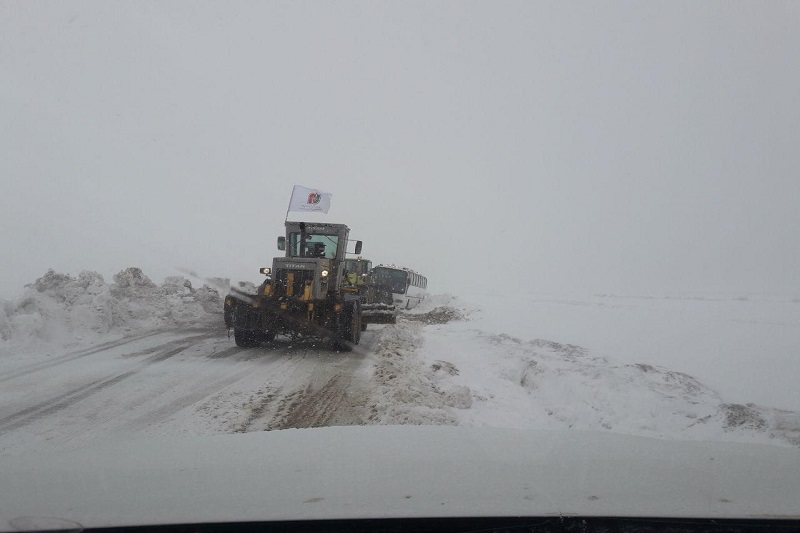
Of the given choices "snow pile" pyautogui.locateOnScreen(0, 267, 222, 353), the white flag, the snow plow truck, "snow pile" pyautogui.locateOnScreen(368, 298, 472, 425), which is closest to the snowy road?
"snow pile" pyautogui.locateOnScreen(368, 298, 472, 425)

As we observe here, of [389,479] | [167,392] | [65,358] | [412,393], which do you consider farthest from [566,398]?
→ [65,358]

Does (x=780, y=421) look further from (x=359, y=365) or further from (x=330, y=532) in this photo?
(x=359, y=365)

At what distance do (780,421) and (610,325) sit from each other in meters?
12.1

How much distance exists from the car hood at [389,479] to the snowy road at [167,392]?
5.55 ft

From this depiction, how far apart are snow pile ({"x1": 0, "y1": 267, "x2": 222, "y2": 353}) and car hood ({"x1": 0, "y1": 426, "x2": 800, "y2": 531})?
25.0ft

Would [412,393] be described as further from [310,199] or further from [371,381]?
[310,199]

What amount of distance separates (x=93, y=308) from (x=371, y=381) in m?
8.13

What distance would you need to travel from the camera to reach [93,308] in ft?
37.8

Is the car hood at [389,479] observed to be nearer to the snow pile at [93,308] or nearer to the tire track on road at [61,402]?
the tire track on road at [61,402]

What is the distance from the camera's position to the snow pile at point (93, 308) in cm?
920

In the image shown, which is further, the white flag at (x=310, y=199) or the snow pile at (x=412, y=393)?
the white flag at (x=310, y=199)

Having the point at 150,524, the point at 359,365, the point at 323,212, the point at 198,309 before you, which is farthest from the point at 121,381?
the point at 198,309

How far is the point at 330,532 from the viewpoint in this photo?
1.84 m

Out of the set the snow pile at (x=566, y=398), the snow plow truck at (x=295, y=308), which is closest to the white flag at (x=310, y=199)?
the snow plow truck at (x=295, y=308)
